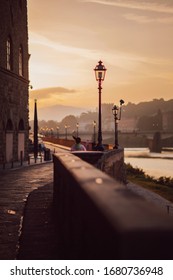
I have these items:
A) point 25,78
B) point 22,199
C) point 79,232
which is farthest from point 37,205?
point 25,78

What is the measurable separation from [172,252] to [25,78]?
27.4 meters

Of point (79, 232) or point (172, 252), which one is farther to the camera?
point (79, 232)

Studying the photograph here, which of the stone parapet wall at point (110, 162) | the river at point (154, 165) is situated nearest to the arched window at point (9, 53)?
the stone parapet wall at point (110, 162)

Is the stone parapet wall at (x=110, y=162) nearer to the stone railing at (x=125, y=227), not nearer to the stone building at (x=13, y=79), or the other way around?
the stone building at (x=13, y=79)

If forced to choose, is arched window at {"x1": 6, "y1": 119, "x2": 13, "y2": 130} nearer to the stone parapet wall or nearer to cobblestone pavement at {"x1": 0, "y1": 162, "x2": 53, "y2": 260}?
the stone parapet wall

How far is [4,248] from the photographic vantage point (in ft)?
20.9

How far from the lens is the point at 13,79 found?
85.3 feet

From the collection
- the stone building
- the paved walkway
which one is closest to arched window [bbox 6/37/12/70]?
the stone building

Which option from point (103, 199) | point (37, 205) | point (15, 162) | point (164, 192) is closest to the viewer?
point (103, 199)

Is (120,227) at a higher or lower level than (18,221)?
higher

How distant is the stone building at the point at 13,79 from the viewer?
2405 centimetres

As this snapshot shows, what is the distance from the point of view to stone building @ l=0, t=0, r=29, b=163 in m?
24.0

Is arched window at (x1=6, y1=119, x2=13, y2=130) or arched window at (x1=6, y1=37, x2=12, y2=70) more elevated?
arched window at (x1=6, y1=37, x2=12, y2=70)

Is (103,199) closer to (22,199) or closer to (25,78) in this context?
(22,199)
